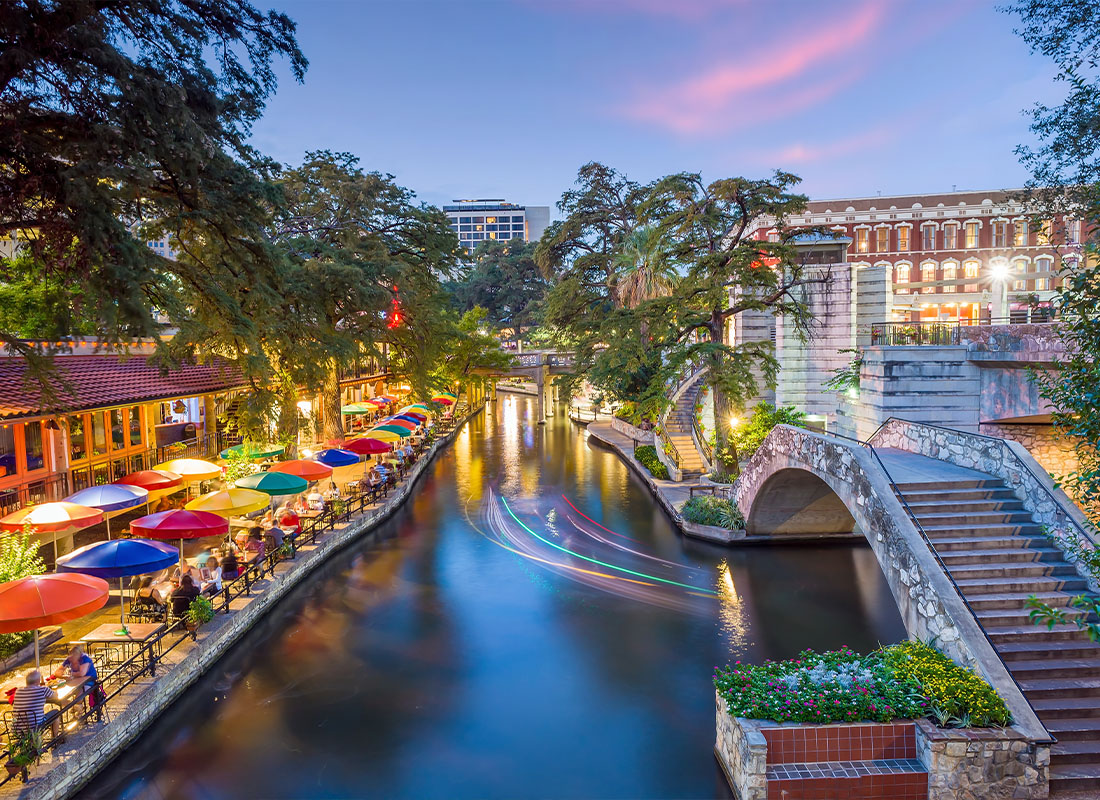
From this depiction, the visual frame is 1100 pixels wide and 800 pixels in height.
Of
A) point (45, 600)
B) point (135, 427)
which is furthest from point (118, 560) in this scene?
point (135, 427)

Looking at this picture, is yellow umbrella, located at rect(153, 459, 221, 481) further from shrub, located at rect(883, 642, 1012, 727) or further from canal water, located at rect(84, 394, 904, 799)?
shrub, located at rect(883, 642, 1012, 727)

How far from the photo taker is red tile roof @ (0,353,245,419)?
1497cm

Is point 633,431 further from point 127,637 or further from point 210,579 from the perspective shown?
point 127,637

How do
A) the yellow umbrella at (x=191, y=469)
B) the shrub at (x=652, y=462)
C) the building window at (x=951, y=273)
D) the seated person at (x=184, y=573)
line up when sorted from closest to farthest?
the seated person at (x=184, y=573)
the yellow umbrella at (x=191, y=469)
the shrub at (x=652, y=462)
the building window at (x=951, y=273)

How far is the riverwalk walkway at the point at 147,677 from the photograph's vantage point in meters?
9.09

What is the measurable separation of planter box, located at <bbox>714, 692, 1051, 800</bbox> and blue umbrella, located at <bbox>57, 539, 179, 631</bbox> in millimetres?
10724

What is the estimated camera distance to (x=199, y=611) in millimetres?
13438

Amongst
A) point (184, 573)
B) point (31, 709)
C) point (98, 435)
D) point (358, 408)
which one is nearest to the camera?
point (31, 709)

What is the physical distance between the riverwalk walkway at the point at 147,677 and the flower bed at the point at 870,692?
→ 366 inches

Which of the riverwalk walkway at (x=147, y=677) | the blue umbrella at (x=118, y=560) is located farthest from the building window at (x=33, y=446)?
the blue umbrella at (x=118, y=560)

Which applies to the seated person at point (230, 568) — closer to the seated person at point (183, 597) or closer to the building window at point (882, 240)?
the seated person at point (183, 597)

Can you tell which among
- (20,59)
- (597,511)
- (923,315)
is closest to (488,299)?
(923,315)

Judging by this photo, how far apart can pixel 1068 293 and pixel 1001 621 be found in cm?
542

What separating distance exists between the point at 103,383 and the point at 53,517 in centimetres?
616
